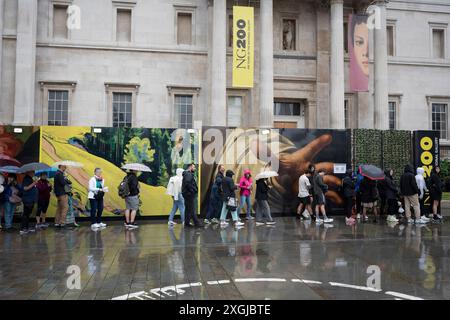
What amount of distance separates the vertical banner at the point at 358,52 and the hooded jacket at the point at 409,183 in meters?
10.6

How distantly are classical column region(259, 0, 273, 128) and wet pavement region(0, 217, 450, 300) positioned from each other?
37.6ft

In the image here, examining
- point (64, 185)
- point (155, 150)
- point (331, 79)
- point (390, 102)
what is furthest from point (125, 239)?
point (390, 102)

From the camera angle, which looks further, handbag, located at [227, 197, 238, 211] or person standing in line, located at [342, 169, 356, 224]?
person standing in line, located at [342, 169, 356, 224]

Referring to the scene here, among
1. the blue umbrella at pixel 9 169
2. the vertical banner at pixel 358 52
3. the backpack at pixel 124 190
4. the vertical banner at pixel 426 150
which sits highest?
the vertical banner at pixel 358 52

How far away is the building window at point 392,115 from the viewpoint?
27625 millimetres

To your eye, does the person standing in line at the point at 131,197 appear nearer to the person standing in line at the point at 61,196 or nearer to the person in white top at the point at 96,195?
the person in white top at the point at 96,195

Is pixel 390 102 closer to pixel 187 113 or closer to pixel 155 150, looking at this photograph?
pixel 187 113

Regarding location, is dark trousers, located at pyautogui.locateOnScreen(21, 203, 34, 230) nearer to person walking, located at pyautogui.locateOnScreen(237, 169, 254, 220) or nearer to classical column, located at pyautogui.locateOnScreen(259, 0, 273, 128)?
person walking, located at pyautogui.locateOnScreen(237, 169, 254, 220)

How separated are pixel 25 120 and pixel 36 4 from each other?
6.68 metres

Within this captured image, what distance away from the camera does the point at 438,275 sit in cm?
699

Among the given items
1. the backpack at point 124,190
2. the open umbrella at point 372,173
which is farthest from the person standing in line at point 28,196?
the open umbrella at point 372,173

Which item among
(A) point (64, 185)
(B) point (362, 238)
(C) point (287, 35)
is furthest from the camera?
(C) point (287, 35)

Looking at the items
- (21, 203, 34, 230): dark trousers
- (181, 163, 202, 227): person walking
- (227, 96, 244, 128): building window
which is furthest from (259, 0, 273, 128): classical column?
(21, 203, 34, 230): dark trousers

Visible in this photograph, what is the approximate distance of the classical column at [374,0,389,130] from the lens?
24875 mm
